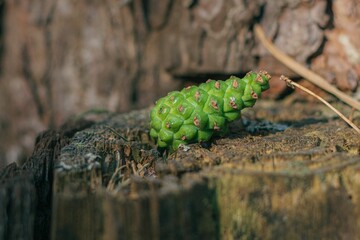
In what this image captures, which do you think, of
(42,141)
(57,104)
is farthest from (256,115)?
(57,104)

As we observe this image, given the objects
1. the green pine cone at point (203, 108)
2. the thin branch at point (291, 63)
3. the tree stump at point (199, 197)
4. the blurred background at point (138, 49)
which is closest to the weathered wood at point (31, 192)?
the tree stump at point (199, 197)

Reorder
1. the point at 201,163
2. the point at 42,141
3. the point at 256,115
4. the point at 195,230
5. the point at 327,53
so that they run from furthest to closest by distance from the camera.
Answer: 1. the point at 327,53
2. the point at 256,115
3. the point at 42,141
4. the point at 201,163
5. the point at 195,230

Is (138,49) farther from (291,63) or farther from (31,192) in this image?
(31,192)

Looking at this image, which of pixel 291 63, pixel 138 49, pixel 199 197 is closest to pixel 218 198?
pixel 199 197

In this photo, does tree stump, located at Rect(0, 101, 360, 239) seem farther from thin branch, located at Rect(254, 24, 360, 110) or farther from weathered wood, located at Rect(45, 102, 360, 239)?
thin branch, located at Rect(254, 24, 360, 110)

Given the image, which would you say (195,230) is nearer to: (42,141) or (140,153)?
(140,153)

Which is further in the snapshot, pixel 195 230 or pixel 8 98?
pixel 8 98
